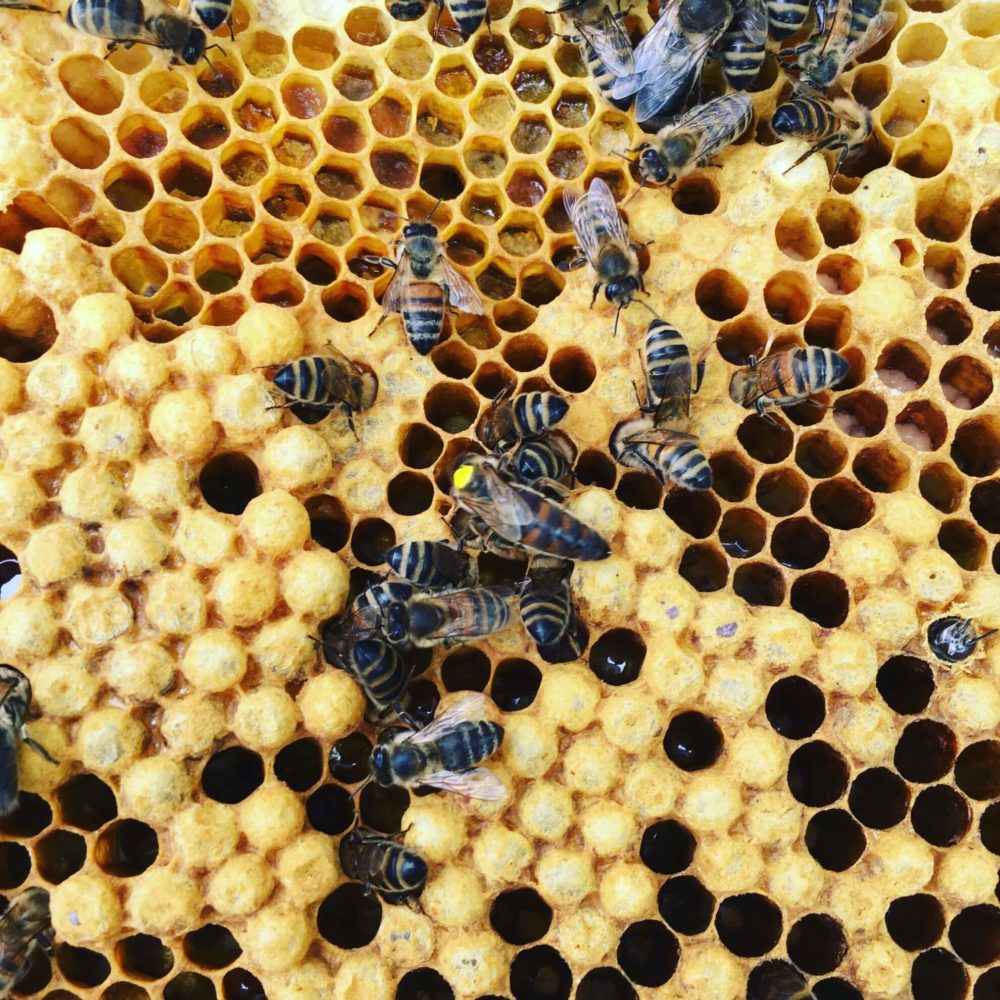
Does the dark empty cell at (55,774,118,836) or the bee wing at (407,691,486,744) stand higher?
the bee wing at (407,691,486,744)

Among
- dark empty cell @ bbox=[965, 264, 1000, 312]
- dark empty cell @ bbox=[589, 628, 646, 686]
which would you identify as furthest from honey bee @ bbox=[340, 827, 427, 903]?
dark empty cell @ bbox=[965, 264, 1000, 312]

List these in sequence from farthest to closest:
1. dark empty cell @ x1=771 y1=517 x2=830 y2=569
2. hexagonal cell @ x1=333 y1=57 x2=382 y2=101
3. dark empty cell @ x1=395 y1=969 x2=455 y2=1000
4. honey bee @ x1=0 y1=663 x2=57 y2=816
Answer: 1. hexagonal cell @ x1=333 y1=57 x2=382 y2=101
2. dark empty cell @ x1=771 y1=517 x2=830 y2=569
3. dark empty cell @ x1=395 y1=969 x2=455 y2=1000
4. honey bee @ x1=0 y1=663 x2=57 y2=816

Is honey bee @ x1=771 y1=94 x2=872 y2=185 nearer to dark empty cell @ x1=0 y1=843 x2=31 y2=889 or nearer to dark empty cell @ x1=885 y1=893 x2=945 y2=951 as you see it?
dark empty cell @ x1=885 y1=893 x2=945 y2=951

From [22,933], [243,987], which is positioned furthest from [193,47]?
[243,987]

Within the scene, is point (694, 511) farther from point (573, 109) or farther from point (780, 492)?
point (573, 109)

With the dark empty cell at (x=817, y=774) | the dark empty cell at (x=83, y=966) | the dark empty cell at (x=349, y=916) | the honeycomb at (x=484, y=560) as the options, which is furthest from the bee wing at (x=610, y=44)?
the dark empty cell at (x=83, y=966)

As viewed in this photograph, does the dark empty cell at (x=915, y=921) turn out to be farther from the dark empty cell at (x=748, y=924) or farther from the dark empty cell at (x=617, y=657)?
the dark empty cell at (x=617, y=657)
